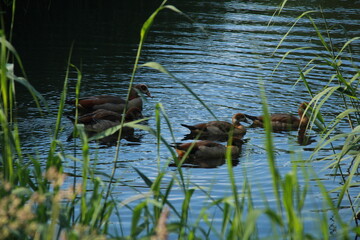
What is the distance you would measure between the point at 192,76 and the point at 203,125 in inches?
125

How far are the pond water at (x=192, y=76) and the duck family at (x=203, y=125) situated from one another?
0.16 meters

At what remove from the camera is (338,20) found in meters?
17.8

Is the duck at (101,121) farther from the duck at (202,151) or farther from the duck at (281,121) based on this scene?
the duck at (281,121)

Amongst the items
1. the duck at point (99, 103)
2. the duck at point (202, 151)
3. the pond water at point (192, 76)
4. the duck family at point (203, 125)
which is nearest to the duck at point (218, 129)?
the duck family at point (203, 125)

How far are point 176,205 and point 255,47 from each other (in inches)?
350

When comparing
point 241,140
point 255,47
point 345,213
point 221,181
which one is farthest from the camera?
point 255,47

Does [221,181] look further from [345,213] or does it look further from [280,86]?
[280,86]

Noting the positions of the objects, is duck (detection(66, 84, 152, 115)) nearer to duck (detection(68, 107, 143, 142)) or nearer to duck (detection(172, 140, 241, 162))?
duck (detection(68, 107, 143, 142))

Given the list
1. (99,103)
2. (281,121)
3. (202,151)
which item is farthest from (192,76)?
(202,151)

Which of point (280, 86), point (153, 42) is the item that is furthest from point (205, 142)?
point (153, 42)

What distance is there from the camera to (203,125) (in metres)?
8.73

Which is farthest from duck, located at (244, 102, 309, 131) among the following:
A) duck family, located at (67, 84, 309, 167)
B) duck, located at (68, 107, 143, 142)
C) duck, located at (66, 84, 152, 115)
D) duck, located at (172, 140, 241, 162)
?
duck, located at (66, 84, 152, 115)

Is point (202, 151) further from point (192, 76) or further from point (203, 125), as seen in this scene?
point (192, 76)

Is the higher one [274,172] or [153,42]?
[274,172]
